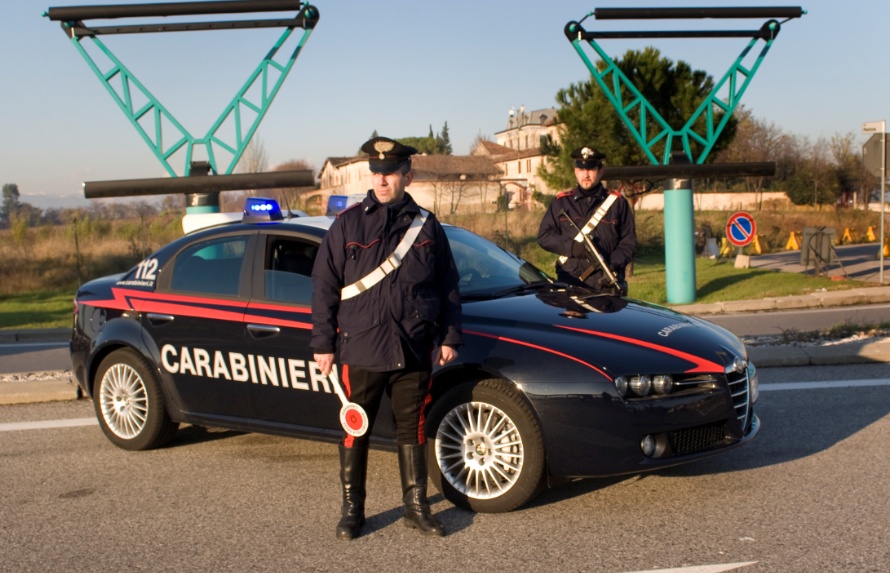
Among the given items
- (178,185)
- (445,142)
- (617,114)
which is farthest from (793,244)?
(445,142)

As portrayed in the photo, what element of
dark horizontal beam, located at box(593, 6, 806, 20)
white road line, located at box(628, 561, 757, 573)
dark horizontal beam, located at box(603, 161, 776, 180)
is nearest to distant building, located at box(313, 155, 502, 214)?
white road line, located at box(628, 561, 757, 573)

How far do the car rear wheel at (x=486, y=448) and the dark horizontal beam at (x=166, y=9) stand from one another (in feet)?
31.7

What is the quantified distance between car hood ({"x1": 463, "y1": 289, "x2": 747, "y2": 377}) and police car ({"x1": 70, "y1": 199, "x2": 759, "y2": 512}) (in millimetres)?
11

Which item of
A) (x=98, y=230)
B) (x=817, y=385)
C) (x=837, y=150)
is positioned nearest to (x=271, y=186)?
(x=817, y=385)

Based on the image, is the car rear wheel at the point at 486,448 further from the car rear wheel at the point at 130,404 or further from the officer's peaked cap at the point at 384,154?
the car rear wheel at the point at 130,404

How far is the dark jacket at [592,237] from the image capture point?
23.4 ft

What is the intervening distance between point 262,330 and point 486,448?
1.65 metres

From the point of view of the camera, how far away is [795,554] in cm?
414

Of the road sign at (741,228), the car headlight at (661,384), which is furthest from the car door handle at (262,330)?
the road sign at (741,228)

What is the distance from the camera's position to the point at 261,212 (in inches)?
253

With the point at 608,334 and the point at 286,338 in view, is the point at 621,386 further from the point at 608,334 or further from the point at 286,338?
the point at 286,338

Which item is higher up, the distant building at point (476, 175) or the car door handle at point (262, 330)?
the distant building at point (476, 175)

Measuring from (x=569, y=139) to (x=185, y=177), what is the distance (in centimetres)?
1715

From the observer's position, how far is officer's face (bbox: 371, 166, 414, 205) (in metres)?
4.55
